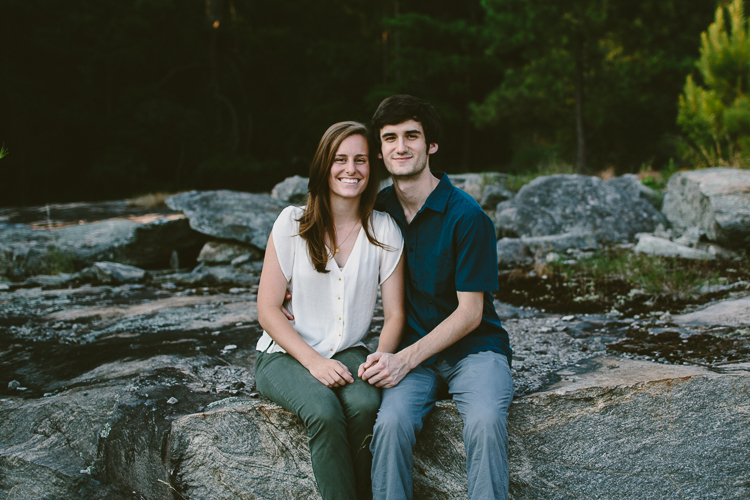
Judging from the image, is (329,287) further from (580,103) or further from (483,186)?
(580,103)

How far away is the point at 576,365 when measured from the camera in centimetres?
276

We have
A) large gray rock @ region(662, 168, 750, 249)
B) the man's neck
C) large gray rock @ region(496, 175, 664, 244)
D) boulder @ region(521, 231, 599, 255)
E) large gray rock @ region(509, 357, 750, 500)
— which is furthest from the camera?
large gray rock @ region(496, 175, 664, 244)

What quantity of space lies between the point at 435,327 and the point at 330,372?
0.50 meters

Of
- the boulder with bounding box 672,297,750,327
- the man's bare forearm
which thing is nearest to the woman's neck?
the man's bare forearm

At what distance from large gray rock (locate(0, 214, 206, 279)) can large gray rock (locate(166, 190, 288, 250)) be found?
0.93 ft

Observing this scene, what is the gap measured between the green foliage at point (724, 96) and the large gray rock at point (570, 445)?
7319 millimetres

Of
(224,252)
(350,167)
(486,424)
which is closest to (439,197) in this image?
(350,167)

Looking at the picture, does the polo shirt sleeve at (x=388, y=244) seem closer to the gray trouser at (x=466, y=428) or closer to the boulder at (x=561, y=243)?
the gray trouser at (x=466, y=428)

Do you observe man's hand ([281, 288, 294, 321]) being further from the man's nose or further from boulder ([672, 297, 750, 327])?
boulder ([672, 297, 750, 327])

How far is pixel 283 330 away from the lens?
7.26 ft

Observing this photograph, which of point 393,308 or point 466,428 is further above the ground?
point 393,308

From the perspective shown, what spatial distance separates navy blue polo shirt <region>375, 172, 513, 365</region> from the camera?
2195 mm

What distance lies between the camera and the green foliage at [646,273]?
13.3 feet

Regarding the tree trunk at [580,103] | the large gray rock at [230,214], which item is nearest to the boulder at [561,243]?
→ the large gray rock at [230,214]
